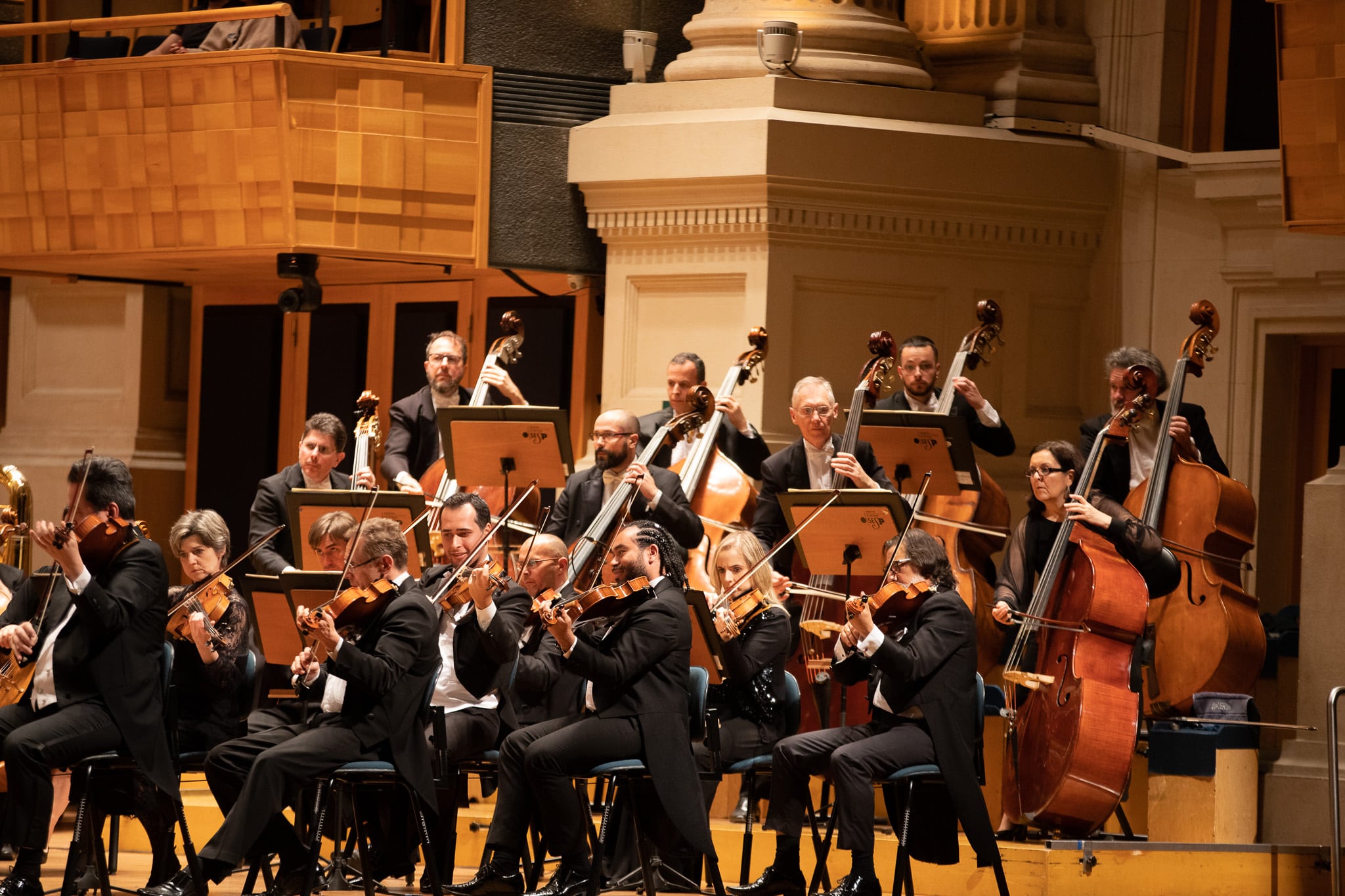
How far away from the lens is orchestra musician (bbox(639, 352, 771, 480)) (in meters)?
7.09

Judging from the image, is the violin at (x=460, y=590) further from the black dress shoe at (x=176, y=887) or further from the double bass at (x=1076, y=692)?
the double bass at (x=1076, y=692)

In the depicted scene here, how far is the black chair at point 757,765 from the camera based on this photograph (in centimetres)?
614

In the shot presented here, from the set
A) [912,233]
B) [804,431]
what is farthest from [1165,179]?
[804,431]

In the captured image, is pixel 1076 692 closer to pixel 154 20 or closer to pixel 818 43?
pixel 818 43

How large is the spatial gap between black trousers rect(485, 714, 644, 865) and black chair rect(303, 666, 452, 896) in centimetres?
26

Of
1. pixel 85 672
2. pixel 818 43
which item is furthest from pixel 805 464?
pixel 85 672

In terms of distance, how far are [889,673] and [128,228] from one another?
4.05 metres

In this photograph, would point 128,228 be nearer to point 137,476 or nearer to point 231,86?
point 231,86

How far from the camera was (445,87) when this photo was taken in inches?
325

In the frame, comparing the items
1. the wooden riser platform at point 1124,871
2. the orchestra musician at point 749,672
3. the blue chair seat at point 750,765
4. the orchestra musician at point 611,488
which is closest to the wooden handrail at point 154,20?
the orchestra musician at point 611,488

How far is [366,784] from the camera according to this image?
226 inches

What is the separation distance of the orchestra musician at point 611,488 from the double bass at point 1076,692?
1.07 m

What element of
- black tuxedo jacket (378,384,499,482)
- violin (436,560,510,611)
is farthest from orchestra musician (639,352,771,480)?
violin (436,560,510,611)

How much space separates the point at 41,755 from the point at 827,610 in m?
2.30
